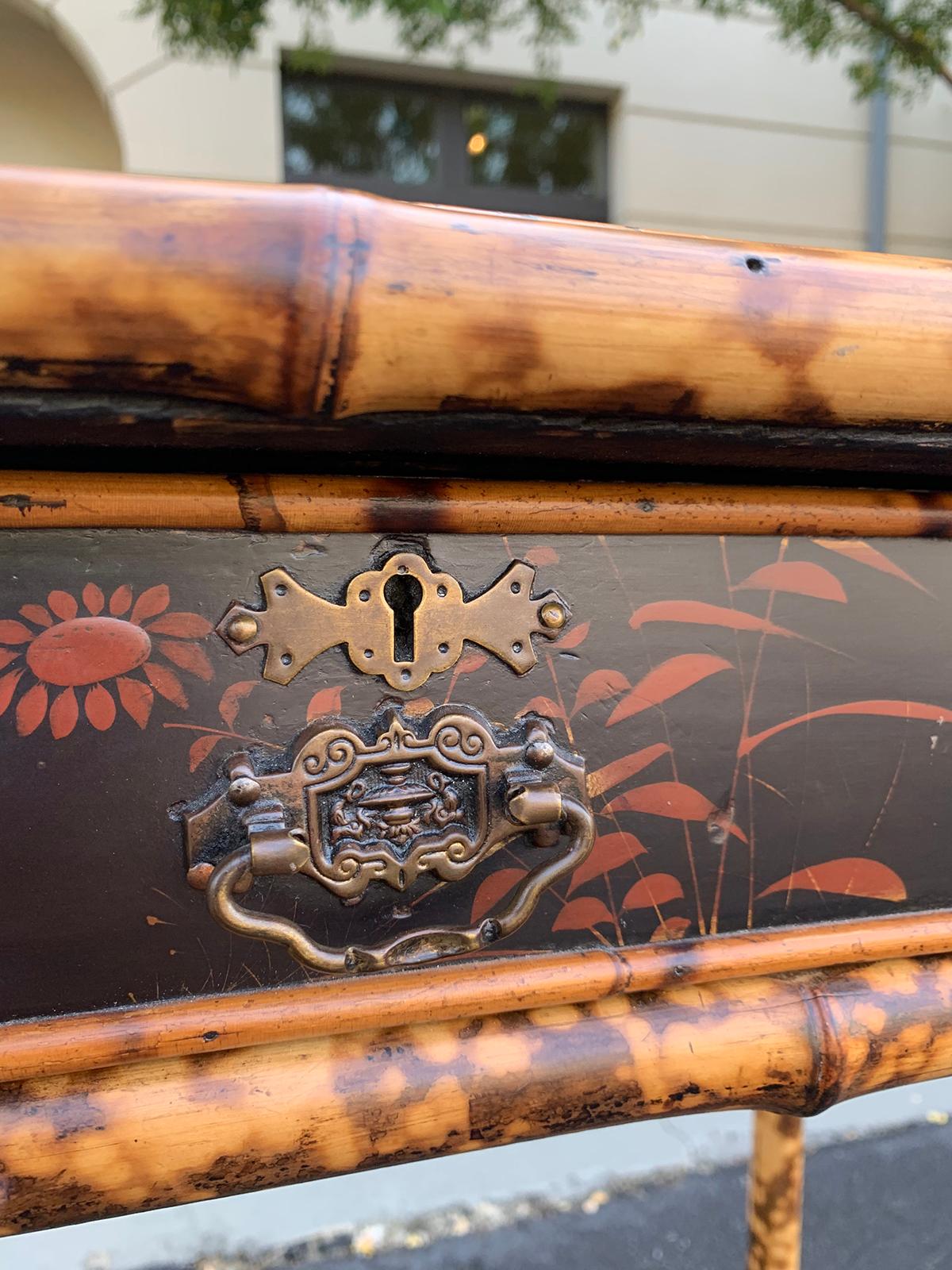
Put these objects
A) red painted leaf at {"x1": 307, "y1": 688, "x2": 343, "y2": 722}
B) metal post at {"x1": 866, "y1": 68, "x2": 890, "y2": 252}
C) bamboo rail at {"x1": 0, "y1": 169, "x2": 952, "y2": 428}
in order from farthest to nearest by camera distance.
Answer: metal post at {"x1": 866, "y1": 68, "x2": 890, "y2": 252}, red painted leaf at {"x1": 307, "y1": 688, "x2": 343, "y2": 722}, bamboo rail at {"x1": 0, "y1": 169, "x2": 952, "y2": 428}

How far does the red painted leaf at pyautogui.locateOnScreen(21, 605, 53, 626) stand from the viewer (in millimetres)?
305

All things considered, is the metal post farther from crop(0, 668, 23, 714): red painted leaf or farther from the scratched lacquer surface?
crop(0, 668, 23, 714): red painted leaf

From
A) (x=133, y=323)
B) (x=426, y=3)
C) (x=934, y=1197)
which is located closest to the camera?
(x=133, y=323)

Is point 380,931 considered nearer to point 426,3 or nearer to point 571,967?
point 571,967

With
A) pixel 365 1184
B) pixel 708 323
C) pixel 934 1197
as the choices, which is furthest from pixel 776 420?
pixel 934 1197

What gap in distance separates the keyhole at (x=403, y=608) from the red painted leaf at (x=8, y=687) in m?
0.14

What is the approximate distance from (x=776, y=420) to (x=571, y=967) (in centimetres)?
24

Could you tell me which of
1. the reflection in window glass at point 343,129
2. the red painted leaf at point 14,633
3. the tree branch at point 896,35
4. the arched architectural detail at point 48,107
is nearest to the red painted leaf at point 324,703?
the red painted leaf at point 14,633

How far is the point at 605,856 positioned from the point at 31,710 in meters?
0.23

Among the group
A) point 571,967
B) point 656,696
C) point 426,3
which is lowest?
point 571,967

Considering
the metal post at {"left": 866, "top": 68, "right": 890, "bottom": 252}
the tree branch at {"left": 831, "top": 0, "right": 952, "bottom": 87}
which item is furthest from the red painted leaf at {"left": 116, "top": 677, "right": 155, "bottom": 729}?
the metal post at {"left": 866, "top": 68, "right": 890, "bottom": 252}

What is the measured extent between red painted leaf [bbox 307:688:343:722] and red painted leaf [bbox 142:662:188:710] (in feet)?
0.15

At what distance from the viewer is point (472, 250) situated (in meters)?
0.26

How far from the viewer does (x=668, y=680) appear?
0.37 meters
